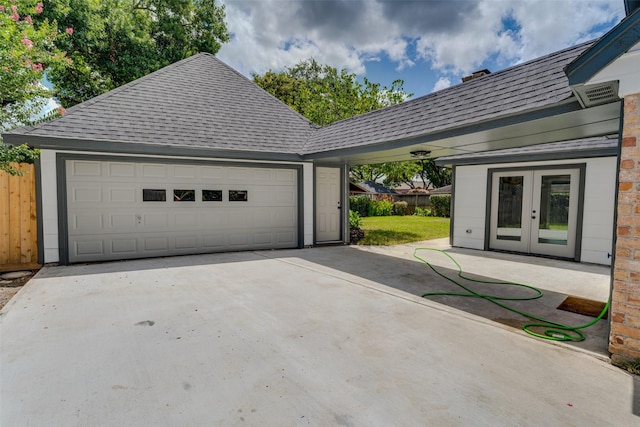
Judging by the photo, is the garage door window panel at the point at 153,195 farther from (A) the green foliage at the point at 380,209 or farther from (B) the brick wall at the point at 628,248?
(A) the green foliage at the point at 380,209

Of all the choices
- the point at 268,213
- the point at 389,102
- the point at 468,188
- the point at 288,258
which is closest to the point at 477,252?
the point at 468,188

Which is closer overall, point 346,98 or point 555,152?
point 555,152

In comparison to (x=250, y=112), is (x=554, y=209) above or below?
below

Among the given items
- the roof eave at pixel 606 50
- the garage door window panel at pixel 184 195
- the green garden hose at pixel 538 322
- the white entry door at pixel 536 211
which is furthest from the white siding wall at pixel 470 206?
the garage door window panel at pixel 184 195

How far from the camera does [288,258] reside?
7.78 metres

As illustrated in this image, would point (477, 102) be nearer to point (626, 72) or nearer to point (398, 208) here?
point (626, 72)

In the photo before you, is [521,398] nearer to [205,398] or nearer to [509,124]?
[205,398]

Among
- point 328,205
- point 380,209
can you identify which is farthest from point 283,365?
point 380,209

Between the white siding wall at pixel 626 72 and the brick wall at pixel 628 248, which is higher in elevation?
the white siding wall at pixel 626 72

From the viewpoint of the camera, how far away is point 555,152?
295 inches

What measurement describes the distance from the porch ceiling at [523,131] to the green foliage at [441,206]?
1738cm

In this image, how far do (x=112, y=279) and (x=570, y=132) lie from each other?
809 cm

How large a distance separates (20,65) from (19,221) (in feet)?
10.7

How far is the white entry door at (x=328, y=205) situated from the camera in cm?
981
